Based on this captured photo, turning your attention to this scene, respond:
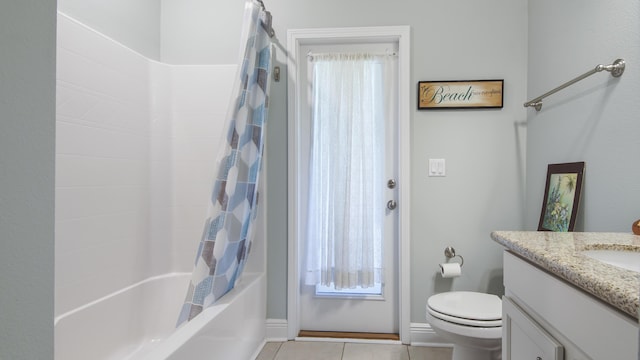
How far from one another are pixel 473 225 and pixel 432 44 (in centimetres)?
118

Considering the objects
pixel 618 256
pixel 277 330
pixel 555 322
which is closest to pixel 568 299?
pixel 555 322

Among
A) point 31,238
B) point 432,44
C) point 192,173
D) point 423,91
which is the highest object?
point 432,44

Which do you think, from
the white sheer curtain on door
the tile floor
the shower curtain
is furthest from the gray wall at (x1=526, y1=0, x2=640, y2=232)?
the shower curtain

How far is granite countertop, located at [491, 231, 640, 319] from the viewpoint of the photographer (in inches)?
21.9

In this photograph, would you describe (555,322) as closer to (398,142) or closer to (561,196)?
(561,196)

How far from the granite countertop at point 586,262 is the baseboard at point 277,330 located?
146 cm

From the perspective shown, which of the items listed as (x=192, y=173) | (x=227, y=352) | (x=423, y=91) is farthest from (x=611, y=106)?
(x=192, y=173)

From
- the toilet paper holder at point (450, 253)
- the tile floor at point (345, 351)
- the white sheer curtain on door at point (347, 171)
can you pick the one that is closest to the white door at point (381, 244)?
Result: the white sheer curtain on door at point (347, 171)

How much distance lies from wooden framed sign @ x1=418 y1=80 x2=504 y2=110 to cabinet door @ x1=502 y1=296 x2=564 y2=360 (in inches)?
50.2

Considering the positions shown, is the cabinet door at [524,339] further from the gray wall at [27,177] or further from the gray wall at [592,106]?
the gray wall at [27,177]

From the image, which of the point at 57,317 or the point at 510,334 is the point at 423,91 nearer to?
the point at 510,334

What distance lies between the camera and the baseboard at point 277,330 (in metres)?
2.04

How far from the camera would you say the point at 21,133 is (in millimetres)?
424

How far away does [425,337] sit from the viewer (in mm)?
1976
